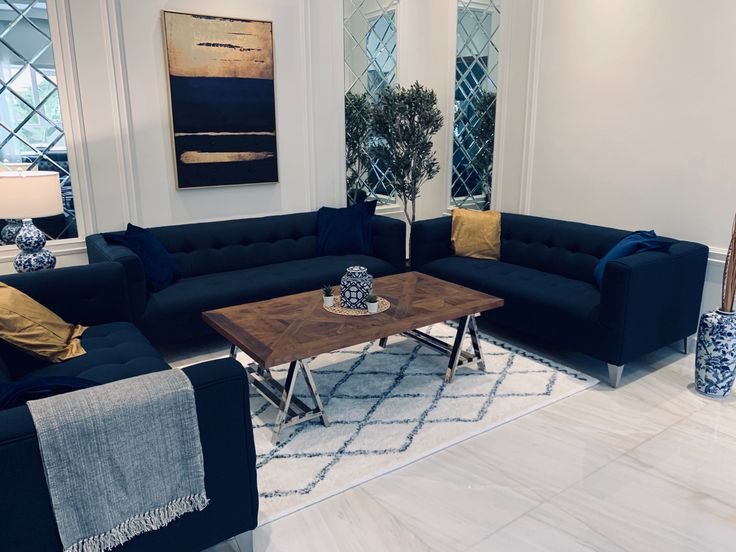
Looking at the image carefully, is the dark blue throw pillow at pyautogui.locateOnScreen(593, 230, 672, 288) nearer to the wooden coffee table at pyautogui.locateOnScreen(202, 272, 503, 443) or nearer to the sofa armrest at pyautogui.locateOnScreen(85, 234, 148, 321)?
the wooden coffee table at pyautogui.locateOnScreen(202, 272, 503, 443)

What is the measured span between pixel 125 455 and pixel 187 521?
0.34 m

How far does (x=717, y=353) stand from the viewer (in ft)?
10.1

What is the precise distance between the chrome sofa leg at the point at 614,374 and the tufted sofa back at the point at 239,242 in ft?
7.87

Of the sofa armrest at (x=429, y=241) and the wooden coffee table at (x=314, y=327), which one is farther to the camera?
the sofa armrest at (x=429, y=241)

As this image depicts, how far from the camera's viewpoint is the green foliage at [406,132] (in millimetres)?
4793

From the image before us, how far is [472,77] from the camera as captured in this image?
5277 mm

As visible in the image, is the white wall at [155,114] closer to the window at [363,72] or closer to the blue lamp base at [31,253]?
the window at [363,72]

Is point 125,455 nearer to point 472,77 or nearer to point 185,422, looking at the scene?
point 185,422

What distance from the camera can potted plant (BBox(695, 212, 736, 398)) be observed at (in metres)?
3.07

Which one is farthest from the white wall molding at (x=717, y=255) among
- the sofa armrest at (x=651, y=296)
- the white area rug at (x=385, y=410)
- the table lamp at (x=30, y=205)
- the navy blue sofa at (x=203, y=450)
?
the table lamp at (x=30, y=205)

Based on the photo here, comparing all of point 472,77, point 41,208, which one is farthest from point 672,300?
point 41,208

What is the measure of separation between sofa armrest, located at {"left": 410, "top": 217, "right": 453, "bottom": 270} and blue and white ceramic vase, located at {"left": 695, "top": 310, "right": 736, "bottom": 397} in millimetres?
1965

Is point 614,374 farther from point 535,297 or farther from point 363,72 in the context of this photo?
point 363,72

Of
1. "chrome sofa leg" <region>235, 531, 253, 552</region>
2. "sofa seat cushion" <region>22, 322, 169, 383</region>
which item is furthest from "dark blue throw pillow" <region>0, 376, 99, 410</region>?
"chrome sofa leg" <region>235, 531, 253, 552</region>
